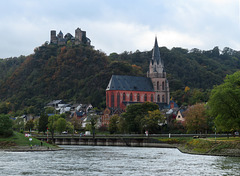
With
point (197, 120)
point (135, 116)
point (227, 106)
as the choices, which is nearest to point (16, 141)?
point (227, 106)

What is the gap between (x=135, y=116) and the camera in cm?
13675

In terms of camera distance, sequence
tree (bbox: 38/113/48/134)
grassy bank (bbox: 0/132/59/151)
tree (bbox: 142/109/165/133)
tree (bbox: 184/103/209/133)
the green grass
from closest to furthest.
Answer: grassy bank (bbox: 0/132/59/151), the green grass, tree (bbox: 184/103/209/133), tree (bbox: 142/109/165/133), tree (bbox: 38/113/48/134)

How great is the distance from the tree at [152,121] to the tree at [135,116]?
166cm

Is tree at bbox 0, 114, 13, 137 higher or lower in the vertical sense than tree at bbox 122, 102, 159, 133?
lower

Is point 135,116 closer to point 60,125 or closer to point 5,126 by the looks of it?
point 60,125

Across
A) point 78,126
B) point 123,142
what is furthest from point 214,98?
point 78,126

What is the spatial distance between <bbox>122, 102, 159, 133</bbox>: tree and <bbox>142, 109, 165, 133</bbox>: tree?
1.66 metres

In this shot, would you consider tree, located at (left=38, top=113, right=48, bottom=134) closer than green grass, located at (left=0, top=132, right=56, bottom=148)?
No

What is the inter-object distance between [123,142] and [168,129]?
19.5 metres

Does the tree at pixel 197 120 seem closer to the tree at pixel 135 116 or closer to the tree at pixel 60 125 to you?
the tree at pixel 135 116

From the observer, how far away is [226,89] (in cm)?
7306

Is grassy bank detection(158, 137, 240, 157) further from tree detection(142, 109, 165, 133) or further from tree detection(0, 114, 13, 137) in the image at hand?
tree detection(142, 109, 165, 133)

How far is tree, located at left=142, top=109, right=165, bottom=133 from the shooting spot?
424ft

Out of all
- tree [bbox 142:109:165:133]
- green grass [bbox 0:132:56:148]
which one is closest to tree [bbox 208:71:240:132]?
green grass [bbox 0:132:56:148]
